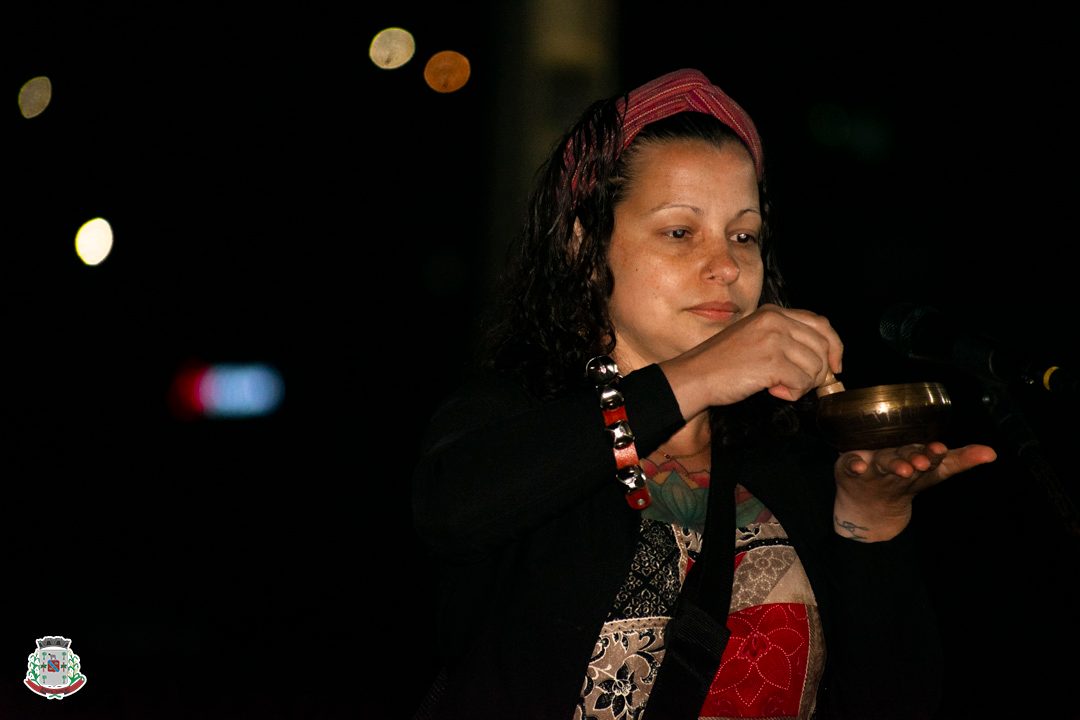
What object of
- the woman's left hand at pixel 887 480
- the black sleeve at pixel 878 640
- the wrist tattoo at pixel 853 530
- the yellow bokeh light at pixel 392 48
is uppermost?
the yellow bokeh light at pixel 392 48

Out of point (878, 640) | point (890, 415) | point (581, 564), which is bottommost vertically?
point (878, 640)

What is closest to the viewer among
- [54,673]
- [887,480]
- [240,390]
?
[887,480]

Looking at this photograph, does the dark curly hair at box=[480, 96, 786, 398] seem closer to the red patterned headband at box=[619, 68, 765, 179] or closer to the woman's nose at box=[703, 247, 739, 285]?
the red patterned headband at box=[619, 68, 765, 179]

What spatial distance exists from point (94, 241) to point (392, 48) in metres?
1.35

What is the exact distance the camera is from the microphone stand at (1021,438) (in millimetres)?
1537

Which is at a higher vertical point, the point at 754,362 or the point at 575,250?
the point at 575,250

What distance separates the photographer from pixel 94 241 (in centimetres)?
399

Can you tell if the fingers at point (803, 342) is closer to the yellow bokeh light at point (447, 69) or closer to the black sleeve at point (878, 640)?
the black sleeve at point (878, 640)

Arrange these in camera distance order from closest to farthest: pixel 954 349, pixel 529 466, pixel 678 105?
1. pixel 529 466
2. pixel 954 349
3. pixel 678 105

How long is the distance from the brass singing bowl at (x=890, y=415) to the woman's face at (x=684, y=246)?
289 mm

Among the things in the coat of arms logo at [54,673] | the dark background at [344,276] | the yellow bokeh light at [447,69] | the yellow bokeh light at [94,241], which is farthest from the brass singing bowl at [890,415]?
the yellow bokeh light at [94,241]

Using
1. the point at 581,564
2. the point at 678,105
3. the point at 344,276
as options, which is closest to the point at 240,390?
the point at 344,276

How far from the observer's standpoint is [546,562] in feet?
5.01

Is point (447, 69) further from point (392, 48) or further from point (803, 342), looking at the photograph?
point (803, 342)
